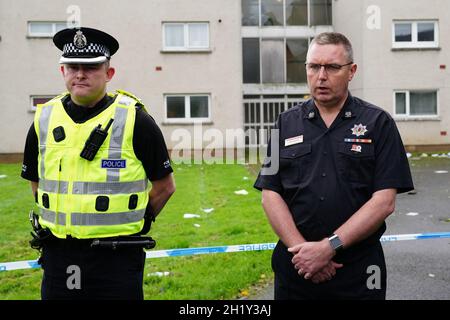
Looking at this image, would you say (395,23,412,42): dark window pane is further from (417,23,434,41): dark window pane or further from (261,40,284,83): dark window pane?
(261,40,284,83): dark window pane

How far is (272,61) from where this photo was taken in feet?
65.3

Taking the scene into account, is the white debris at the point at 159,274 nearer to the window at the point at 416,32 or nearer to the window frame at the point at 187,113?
the window frame at the point at 187,113

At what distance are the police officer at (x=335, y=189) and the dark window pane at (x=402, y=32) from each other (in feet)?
55.1

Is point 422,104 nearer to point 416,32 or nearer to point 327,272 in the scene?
point 416,32

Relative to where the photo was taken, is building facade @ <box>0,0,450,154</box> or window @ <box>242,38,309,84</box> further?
window @ <box>242,38,309,84</box>

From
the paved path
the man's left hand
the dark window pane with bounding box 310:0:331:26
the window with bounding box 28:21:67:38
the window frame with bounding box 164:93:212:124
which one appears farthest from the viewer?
the dark window pane with bounding box 310:0:331:26

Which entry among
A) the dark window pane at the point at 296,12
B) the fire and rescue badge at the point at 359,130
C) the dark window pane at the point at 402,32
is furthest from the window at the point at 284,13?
the fire and rescue badge at the point at 359,130

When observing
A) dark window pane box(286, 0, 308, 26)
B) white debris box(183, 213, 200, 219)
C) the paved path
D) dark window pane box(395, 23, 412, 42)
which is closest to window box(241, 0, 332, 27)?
dark window pane box(286, 0, 308, 26)

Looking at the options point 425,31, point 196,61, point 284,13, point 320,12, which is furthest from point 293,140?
point 320,12

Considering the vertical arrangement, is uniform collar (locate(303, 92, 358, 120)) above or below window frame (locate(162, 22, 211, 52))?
below

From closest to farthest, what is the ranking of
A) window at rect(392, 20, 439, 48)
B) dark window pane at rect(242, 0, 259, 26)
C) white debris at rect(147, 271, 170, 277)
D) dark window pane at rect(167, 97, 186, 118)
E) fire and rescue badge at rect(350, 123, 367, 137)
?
fire and rescue badge at rect(350, 123, 367, 137) → white debris at rect(147, 271, 170, 277) → dark window pane at rect(167, 97, 186, 118) → window at rect(392, 20, 439, 48) → dark window pane at rect(242, 0, 259, 26)

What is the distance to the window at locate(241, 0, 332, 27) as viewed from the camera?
1956 centimetres

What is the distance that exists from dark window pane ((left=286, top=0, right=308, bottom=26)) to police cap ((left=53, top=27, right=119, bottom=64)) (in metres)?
17.8
